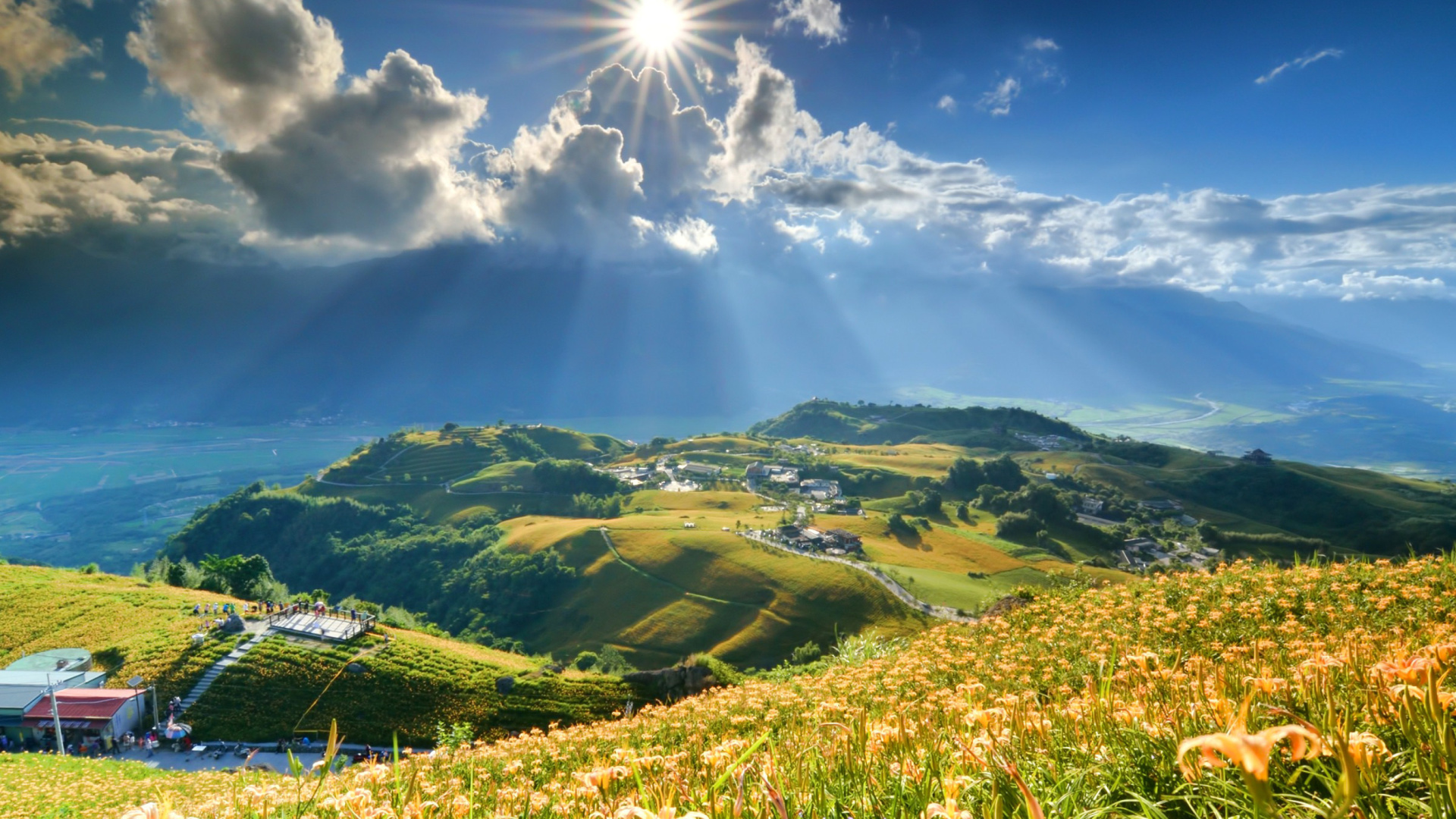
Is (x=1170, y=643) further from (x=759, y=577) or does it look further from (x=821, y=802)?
(x=759, y=577)

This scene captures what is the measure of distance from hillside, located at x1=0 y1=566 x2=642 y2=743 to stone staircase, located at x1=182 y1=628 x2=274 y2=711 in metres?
0.41

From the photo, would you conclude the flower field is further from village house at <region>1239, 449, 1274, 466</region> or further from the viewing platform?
village house at <region>1239, 449, 1274, 466</region>

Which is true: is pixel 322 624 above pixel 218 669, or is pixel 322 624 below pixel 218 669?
above

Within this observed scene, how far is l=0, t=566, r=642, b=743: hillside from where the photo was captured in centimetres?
3044

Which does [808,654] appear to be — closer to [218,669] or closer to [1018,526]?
[218,669]

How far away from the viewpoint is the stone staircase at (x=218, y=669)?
32062 mm

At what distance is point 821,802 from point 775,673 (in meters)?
20.0

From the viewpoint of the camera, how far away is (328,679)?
34.2m

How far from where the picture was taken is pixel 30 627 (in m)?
41.3

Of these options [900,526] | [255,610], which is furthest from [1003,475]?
[255,610]

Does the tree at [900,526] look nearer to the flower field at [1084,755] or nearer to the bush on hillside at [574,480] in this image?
the bush on hillside at [574,480]

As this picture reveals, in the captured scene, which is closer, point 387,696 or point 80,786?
point 80,786

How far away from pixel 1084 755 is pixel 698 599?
202 feet

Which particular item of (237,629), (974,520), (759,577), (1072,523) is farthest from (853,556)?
(237,629)
